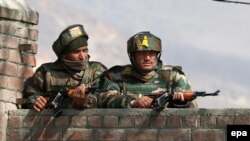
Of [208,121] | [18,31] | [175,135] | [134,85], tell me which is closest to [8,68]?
[18,31]

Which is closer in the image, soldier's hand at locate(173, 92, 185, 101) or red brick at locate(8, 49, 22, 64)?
soldier's hand at locate(173, 92, 185, 101)

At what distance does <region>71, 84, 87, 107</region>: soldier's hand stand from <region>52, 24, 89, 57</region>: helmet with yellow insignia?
807 mm

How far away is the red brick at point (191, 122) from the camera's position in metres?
15.0

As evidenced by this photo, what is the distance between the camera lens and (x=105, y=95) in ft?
50.6

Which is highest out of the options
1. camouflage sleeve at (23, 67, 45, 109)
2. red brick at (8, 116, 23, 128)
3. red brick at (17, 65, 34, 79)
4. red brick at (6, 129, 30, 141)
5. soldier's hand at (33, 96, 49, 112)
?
red brick at (17, 65, 34, 79)

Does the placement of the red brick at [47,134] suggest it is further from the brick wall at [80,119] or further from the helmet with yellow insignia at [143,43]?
the helmet with yellow insignia at [143,43]

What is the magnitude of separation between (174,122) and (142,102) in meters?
0.54

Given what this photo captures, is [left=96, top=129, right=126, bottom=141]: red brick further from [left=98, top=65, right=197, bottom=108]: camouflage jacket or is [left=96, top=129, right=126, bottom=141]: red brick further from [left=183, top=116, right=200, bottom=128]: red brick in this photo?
[left=183, top=116, right=200, bottom=128]: red brick

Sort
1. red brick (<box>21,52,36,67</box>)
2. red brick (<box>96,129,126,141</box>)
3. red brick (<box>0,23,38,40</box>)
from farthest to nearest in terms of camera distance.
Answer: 1. red brick (<box>21,52,36,67</box>)
2. red brick (<box>0,23,38,40</box>)
3. red brick (<box>96,129,126,141</box>)

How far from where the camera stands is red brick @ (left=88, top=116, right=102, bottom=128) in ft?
50.0

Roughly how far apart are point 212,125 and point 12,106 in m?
2.92

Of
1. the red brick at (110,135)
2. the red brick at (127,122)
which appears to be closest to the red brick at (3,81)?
the red brick at (110,135)

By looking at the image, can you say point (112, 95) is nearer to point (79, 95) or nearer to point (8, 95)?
point (79, 95)

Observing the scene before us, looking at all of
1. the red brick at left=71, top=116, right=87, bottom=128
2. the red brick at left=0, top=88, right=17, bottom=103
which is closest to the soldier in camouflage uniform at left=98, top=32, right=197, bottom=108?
the red brick at left=71, top=116, right=87, bottom=128
